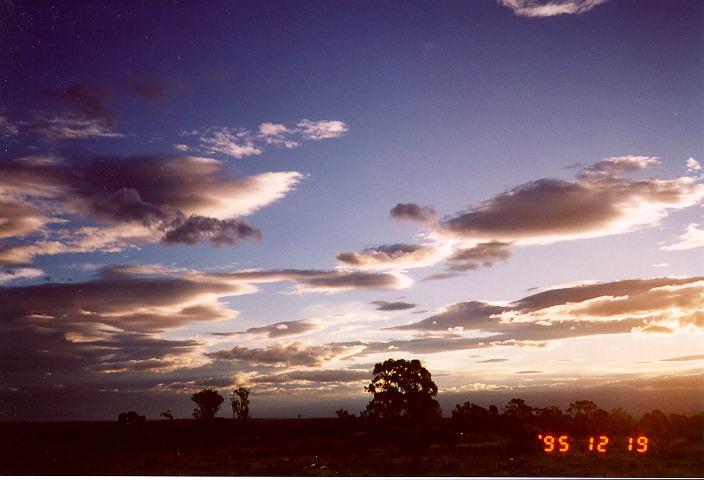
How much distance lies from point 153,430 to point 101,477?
28.4 meters

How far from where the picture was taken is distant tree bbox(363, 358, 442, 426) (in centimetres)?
2433

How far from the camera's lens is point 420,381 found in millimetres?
25094

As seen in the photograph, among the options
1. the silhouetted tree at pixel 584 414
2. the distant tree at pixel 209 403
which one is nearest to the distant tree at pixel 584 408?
the silhouetted tree at pixel 584 414

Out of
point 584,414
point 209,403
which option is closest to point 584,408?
point 584,414

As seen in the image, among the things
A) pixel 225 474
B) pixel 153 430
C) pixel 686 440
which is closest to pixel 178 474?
pixel 225 474

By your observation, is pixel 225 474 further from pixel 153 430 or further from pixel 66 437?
pixel 66 437

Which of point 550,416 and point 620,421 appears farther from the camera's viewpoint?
point 550,416

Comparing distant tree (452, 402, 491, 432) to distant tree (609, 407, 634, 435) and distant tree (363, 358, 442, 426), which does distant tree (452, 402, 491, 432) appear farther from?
distant tree (609, 407, 634, 435)

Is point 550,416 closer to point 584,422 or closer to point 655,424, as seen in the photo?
point 584,422

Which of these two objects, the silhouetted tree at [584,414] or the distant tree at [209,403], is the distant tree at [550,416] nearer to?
the silhouetted tree at [584,414]

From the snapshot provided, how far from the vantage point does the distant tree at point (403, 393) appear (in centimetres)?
2433

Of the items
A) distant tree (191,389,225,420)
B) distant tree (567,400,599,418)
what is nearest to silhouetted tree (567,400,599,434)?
distant tree (567,400,599,418)

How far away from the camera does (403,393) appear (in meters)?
25.6

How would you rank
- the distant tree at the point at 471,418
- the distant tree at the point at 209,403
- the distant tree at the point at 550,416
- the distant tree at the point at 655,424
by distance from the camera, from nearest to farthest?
the distant tree at the point at 655,424, the distant tree at the point at 550,416, the distant tree at the point at 471,418, the distant tree at the point at 209,403
